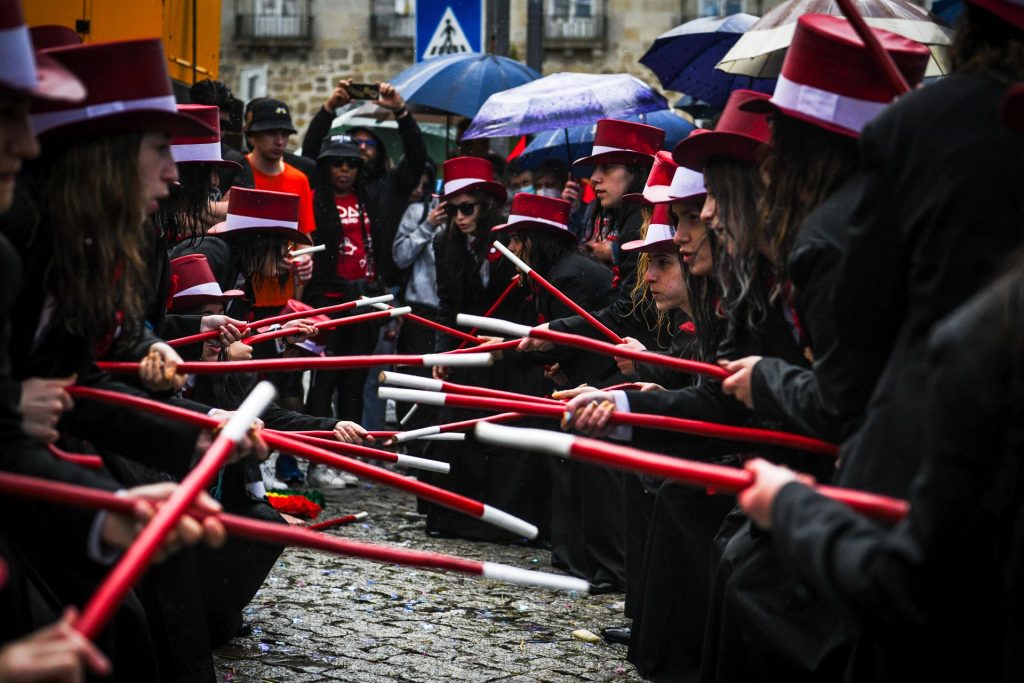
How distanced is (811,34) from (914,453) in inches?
56.4

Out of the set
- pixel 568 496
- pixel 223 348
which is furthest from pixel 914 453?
pixel 568 496

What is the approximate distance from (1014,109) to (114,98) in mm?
2215

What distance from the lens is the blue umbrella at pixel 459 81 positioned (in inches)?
449

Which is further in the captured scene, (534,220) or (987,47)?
(534,220)

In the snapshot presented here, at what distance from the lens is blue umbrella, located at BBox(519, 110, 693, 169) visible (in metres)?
12.3

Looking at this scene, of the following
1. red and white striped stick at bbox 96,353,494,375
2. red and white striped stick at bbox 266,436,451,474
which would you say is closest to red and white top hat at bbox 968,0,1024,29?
red and white striped stick at bbox 96,353,494,375

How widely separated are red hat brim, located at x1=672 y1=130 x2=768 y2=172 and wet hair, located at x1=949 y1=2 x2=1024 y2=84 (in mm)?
1304

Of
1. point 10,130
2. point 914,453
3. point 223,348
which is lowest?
point 223,348

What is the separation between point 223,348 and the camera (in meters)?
5.94

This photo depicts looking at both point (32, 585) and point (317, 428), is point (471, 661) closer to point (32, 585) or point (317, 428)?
point (317, 428)

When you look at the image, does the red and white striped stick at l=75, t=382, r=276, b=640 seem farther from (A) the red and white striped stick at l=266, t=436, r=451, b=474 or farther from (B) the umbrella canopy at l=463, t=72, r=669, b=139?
(B) the umbrella canopy at l=463, t=72, r=669, b=139

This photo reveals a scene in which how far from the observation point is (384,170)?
11.4m

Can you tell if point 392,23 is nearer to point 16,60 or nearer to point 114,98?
point 114,98

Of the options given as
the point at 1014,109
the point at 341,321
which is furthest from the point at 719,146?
the point at 341,321
